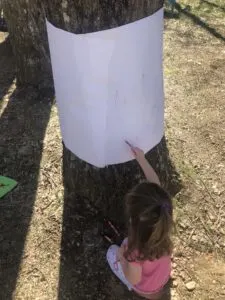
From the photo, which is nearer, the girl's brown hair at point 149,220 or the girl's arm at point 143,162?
the girl's brown hair at point 149,220

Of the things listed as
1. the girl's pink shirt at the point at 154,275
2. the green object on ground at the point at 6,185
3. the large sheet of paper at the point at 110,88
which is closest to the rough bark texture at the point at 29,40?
the green object on ground at the point at 6,185

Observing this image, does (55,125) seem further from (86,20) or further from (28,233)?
(86,20)

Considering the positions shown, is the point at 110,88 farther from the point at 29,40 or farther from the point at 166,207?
the point at 29,40

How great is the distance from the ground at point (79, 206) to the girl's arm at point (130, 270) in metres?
0.12

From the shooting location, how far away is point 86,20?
200 centimetres

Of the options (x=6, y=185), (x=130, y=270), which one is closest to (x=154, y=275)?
(x=130, y=270)

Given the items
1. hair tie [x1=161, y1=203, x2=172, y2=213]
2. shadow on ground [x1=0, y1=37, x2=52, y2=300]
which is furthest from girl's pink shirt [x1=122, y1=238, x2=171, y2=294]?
shadow on ground [x1=0, y1=37, x2=52, y2=300]

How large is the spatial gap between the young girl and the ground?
0.09 m

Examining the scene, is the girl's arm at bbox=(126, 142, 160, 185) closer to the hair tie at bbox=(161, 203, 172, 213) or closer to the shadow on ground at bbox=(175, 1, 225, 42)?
the hair tie at bbox=(161, 203, 172, 213)

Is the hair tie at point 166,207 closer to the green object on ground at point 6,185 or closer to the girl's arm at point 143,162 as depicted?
the girl's arm at point 143,162

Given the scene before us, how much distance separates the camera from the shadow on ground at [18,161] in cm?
251

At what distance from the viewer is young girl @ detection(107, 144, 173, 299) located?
77.7 inches

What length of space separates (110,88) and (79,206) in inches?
34.8

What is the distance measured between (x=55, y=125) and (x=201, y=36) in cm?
200
